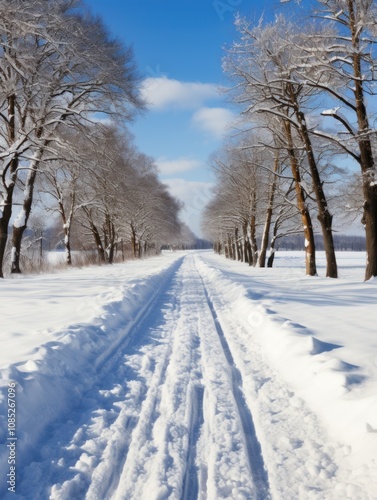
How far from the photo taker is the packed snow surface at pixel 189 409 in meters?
2.36

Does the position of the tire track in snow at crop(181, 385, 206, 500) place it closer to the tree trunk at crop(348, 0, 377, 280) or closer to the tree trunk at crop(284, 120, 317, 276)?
the tree trunk at crop(348, 0, 377, 280)

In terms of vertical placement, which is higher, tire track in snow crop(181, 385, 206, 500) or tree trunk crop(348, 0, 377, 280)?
tree trunk crop(348, 0, 377, 280)

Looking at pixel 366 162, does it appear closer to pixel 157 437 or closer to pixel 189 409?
pixel 189 409

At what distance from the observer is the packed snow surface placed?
236 cm

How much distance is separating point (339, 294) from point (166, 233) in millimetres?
44601

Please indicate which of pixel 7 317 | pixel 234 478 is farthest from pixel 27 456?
pixel 7 317

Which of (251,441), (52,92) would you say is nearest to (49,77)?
(52,92)

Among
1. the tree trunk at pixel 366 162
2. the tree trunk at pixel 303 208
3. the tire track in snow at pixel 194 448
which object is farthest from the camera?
the tree trunk at pixel 303 208

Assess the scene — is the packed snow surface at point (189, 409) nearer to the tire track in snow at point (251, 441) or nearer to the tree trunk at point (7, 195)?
the tire track in snow at point (251, 441)

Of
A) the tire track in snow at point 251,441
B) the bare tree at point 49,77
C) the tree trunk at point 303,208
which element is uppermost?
the bare tree at point 49,77

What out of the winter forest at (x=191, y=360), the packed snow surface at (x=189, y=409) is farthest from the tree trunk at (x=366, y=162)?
the packed snow surface at (x=189, y=409)

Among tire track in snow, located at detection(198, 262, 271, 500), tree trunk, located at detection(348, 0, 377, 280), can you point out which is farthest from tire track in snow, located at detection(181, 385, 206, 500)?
tree trunk, located at detection(348, 0, 377, 280)

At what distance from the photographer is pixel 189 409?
3332 millimetres

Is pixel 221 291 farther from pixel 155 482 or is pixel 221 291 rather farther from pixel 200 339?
pixel 155 482
